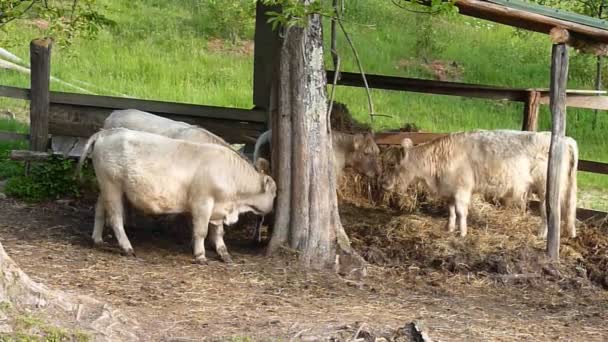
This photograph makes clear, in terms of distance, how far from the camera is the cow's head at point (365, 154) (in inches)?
495

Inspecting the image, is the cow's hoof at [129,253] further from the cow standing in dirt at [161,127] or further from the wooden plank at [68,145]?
the wooden plank at [68,145]

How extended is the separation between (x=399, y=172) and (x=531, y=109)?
1852mm

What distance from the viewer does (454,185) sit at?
11914mm

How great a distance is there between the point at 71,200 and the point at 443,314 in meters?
5.62

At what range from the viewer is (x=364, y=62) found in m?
23.8

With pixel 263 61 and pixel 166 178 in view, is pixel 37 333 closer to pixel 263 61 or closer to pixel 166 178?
pixel 166 178

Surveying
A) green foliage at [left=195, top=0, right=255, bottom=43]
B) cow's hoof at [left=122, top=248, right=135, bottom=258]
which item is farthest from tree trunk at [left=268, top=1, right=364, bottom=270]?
green foliage at [left=195, top=0, right=255, bottom=43]

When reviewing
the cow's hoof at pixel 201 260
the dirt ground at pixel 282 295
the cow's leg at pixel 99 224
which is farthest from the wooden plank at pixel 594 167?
the cow's leg at pixel 99 224

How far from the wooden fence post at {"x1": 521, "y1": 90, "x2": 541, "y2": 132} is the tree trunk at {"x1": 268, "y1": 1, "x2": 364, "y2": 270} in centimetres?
354

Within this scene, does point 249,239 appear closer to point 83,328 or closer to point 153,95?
point 83,328

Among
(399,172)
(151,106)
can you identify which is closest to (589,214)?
(399,172)

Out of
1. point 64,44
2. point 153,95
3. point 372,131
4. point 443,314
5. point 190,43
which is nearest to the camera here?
point 443,314

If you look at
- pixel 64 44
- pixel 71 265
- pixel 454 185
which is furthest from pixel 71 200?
pixel 454 185

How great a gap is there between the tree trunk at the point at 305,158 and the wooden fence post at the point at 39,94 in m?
4.07
